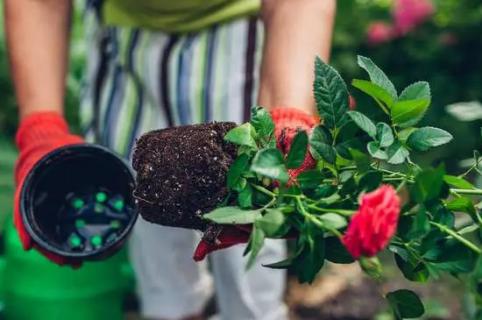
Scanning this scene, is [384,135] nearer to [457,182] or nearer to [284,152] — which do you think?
[457,182]

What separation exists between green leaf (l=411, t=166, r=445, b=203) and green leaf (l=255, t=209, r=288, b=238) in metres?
0.16

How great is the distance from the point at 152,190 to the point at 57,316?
3.86 feet

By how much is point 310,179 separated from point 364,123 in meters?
0.10

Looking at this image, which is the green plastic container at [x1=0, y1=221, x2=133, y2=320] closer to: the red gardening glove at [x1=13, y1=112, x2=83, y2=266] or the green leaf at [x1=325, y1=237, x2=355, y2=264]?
the red gardening glove at [x1=13, y1=112, x2=83, y2=266]

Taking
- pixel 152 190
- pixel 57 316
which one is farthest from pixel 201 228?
pixel 57 316

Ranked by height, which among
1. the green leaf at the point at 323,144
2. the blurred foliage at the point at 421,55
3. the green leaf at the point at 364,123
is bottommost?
the blurred foliage at the point at 421,55

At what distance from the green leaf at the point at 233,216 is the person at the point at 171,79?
0.54 meters

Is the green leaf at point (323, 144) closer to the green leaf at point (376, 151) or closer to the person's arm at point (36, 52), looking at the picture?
the green leaf at point (376, 151)

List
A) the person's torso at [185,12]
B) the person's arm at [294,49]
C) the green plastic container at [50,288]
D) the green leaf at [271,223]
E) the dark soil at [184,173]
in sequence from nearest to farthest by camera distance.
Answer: the green leaf at [271,223] → the dark soil at [184,173] → the person's arm at [294,49] → the person's torso at [185,12] → the green plastic container at [50,288]

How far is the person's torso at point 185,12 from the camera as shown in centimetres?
207

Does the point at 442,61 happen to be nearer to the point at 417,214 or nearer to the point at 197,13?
the point at 197,13

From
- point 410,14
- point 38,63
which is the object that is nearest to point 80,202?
point 38,63

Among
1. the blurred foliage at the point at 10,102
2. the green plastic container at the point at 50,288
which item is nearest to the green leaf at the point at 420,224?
the green plastic container at the point at 50,288

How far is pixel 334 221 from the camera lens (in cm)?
109
